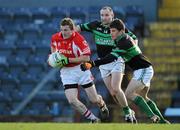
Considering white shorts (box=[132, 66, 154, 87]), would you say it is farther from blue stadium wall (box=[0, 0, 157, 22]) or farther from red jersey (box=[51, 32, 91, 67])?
blue stadium wall (box=[0, 0, 157, 22])

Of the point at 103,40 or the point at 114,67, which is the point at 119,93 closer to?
the point at 114,67

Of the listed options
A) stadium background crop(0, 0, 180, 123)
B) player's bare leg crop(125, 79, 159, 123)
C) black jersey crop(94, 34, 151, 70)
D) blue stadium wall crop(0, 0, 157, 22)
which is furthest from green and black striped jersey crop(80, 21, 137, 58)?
blue stadium wall crop(0, 0, 157, 22)

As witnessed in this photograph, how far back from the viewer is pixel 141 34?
65.2 ft

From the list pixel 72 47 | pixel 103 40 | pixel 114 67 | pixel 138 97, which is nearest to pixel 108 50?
pixel 103 40

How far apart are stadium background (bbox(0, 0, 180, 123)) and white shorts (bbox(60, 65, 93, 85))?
13.9 ft

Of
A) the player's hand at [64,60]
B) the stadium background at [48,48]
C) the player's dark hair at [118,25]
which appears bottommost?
the stadium background at [48,48]

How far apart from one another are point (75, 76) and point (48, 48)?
23.9 ft

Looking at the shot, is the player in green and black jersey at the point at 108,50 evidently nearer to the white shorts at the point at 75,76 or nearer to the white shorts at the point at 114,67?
the white shorts at the point at 114,67

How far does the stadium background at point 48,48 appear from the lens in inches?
719

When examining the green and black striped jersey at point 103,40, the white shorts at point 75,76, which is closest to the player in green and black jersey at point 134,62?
the green and black striped jersey at point 103,40

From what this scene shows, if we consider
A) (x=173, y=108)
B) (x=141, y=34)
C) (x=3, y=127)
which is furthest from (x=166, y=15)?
(x=3, y=127)

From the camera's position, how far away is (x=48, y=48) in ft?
64.7

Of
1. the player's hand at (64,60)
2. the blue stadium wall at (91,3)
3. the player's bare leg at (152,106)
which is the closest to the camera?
the player's bare leg at (152,106)

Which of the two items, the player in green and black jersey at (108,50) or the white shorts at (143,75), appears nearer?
the white shorts at (143,75)
